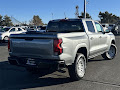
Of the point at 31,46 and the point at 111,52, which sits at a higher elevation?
the point at 31,46

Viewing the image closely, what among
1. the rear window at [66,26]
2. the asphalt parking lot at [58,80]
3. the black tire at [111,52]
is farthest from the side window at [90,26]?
the black tire at [111,52]

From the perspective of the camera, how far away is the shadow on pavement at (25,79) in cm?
462

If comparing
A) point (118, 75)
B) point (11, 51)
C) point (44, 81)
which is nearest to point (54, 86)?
point (44, 81)

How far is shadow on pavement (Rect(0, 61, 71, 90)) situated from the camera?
462cm

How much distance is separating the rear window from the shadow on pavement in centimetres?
169

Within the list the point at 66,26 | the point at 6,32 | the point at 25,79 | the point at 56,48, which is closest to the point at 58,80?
the point at 25,79

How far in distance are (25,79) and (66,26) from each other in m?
2.43

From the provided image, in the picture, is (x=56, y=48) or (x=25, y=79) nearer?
(x=56, y=48)

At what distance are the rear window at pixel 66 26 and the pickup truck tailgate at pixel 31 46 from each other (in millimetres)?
1931

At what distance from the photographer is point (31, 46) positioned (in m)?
4.38

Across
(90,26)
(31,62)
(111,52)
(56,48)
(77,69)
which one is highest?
(90,26)

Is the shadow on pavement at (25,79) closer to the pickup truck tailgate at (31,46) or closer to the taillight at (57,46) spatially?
the pickup truck tailgate at (31,46)

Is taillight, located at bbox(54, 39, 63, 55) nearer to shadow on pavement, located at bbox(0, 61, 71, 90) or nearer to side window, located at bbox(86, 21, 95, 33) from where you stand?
shadow on pavement, located at bbox(0, 61, 71, 90)

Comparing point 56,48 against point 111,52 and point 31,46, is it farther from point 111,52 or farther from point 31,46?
point 111,52
